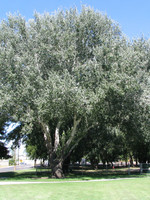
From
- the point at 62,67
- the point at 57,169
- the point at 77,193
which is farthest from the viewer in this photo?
the point at 57,169

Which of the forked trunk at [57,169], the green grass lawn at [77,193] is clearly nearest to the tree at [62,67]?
the forked trunk at [57,169]

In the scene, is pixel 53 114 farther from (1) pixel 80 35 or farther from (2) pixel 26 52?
(1) pixel 80 35

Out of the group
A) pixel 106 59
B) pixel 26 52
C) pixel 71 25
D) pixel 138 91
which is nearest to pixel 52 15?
pixel 71 25

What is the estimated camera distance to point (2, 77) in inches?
743

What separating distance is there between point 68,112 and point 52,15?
330 inches

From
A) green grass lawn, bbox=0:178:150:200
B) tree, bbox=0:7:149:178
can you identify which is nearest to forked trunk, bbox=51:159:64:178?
tree, bbox=0:7:149:178

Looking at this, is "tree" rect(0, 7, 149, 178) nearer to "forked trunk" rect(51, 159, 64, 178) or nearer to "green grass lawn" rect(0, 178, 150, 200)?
"forked trunk" rect(51, 159, 64, 178)

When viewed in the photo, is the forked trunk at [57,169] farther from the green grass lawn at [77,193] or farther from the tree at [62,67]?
the green grass lawn at [77,193]

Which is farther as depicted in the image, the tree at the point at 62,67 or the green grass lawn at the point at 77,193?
the tree at the point at 62,67

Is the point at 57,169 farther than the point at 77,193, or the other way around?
the point at 57,169

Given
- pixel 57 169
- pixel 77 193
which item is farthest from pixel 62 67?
pixel 77 193

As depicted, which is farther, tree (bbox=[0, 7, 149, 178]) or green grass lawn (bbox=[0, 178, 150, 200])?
tree (bbox=[0, 7, 149, 178])

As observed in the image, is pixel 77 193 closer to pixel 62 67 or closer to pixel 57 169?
pixel 57 169

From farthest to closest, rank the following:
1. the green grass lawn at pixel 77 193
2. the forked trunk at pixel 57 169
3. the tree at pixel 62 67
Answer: the forked trunk at pixel 57 169 < the tree at pixel 62 67 < the green grass lawn at pixel 77 193
